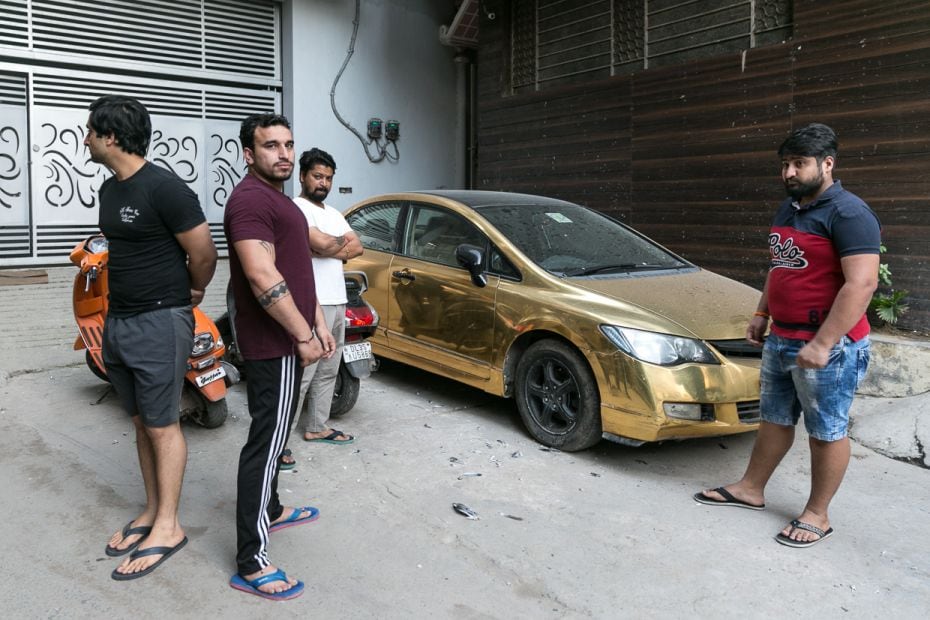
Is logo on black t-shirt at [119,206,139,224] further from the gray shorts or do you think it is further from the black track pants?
the black track pants

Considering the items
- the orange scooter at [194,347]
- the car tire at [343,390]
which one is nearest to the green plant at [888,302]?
the car tire at [343,390]

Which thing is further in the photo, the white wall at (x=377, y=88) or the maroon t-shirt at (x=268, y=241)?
the white wall at (x=377, y=88)

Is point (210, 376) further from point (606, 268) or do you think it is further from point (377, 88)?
point (377, 88)

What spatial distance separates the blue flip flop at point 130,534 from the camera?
3.42 metres

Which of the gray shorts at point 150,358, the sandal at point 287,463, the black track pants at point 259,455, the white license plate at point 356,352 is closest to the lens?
the black track pants at point 259,455

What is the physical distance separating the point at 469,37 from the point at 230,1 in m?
3.71

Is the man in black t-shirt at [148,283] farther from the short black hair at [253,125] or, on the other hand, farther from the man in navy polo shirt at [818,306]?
the man in navy polo shirt at [818,306]

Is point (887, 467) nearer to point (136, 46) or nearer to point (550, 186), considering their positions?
point (550, 186)

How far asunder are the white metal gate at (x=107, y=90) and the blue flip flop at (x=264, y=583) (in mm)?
8106

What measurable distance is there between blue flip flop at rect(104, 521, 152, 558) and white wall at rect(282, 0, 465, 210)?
8.46 metres

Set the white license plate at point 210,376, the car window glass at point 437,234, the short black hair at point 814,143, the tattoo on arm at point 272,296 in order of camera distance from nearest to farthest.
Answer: the tattoo on arm at point 272,296 → the short black hair at point 814,143 → the white license plate at point 210,376 → the car window glass at point 437,234

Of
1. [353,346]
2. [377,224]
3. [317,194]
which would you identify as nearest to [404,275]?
[377,224]

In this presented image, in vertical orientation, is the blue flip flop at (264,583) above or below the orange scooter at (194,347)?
below

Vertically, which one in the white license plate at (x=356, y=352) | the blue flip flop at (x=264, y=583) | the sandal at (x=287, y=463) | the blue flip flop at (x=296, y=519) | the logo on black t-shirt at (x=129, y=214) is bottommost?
the blue flip flop at (x=264, y=583)
